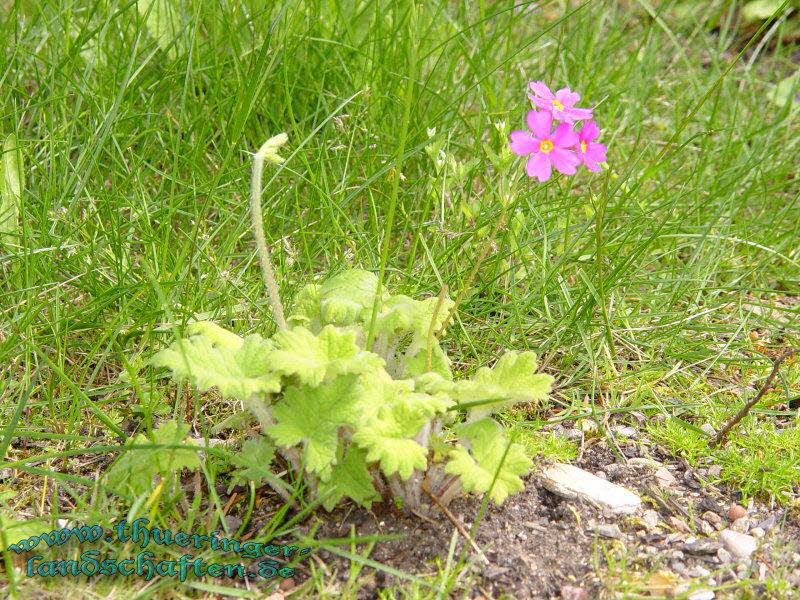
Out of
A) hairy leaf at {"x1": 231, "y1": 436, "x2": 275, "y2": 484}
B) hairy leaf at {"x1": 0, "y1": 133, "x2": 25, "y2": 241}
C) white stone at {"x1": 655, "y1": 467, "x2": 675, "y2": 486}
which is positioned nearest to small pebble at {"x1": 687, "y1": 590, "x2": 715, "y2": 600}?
white stone at {"x1": 655, "y1": 467, "x2": 675, "y2": 486}

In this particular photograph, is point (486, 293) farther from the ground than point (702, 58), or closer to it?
closer to it

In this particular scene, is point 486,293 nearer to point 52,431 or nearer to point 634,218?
point 634,218

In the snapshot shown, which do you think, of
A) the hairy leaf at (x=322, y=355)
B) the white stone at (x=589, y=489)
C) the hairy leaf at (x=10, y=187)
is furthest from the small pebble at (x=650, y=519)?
the hairy leaf at (x=10, y=187)

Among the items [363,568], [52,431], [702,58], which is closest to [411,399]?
[363,568]

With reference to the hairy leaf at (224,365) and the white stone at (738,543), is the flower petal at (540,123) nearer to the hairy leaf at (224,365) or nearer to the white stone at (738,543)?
A: the hairy leaf at (224,365)

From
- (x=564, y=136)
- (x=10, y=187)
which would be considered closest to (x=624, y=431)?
(x=564, y=136)

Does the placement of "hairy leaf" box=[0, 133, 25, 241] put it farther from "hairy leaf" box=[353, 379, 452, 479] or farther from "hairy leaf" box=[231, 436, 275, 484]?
"hairy leaf" box=[353, 379, 452, 479]
